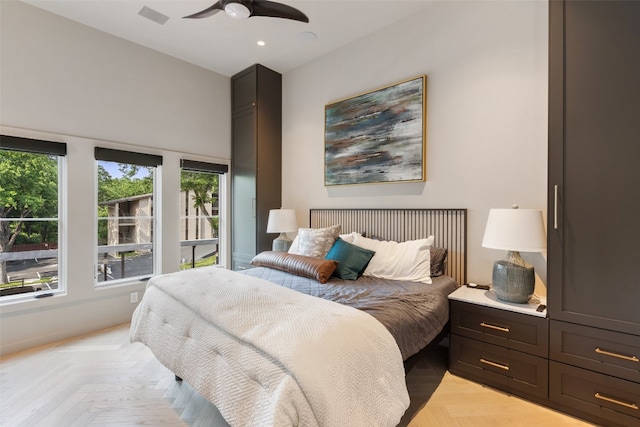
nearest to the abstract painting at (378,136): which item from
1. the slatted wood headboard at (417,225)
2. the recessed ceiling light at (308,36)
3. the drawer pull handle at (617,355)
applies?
the slatted wood headboard at (417,225)

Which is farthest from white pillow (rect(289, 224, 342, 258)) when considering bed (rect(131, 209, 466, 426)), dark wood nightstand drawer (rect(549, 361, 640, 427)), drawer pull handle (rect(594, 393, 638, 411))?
drawer pull handle (rect(594, 393, 638, 411))

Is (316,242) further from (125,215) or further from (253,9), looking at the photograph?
A: (125,215)

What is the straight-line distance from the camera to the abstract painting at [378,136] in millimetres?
2900

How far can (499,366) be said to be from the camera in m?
2.05

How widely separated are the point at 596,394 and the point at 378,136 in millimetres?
2559

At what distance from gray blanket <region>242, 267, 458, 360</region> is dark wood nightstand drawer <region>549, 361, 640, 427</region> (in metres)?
0.71

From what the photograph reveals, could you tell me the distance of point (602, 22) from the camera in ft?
5.60

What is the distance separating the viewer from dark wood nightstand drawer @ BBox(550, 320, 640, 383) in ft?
5.41

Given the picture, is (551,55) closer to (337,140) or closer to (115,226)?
(337,140)

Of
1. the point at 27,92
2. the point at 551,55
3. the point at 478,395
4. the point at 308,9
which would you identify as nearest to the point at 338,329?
the point at 478,395

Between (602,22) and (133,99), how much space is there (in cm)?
415

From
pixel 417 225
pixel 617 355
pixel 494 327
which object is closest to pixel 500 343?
pixel 494 327

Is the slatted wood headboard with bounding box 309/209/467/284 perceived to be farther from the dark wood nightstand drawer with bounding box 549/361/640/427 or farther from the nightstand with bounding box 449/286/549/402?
the dark wood nightstand drawer with bounding box 549/361/640/427

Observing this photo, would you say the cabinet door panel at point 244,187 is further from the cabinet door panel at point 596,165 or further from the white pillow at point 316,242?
the cabinet door panel at point 596,165
